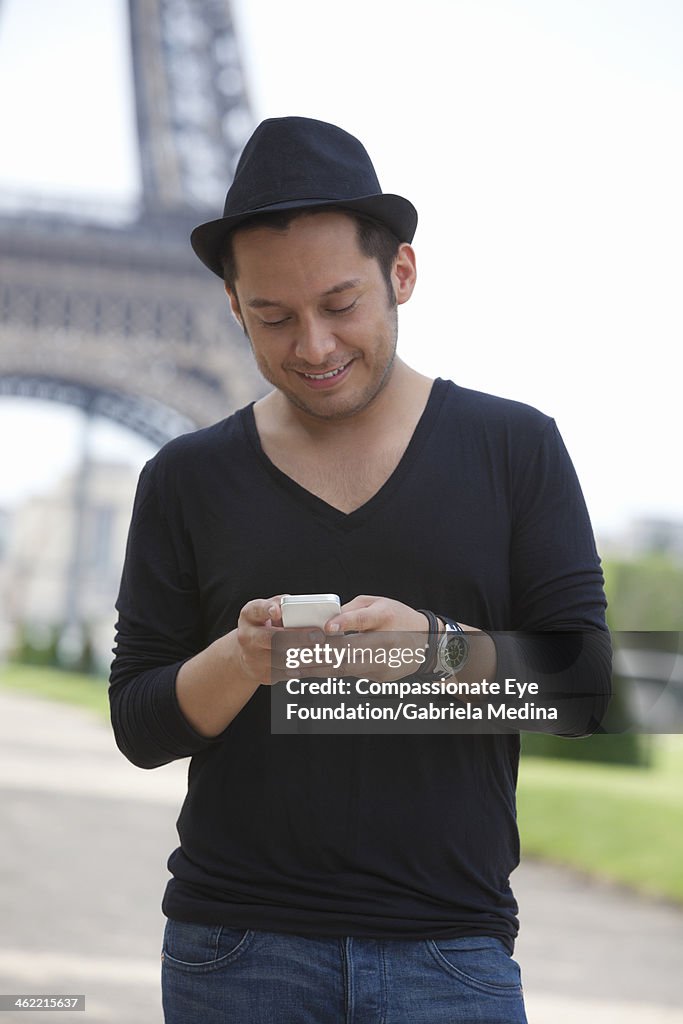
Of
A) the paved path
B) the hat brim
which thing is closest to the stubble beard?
the hat brim

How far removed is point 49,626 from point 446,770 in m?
32.8

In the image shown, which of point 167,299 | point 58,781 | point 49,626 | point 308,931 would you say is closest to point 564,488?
point 308,931

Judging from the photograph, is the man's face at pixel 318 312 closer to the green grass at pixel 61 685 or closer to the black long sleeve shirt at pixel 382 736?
the black long sleeve shirt at pixel 382 736

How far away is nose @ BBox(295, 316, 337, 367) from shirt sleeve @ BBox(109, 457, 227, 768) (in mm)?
305

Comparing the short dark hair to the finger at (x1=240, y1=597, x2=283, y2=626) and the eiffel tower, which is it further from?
the eiffel tower

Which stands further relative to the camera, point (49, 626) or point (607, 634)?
point (49, 626)

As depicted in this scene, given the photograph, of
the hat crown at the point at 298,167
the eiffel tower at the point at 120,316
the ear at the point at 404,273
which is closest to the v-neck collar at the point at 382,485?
the ear at the point at 404,273

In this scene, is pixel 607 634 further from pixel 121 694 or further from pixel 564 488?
pixel 121 694

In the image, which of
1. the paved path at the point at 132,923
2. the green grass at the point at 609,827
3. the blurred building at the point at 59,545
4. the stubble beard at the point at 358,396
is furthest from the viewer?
the blurred building at the point at 59,545

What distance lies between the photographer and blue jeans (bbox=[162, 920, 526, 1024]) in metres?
1.54

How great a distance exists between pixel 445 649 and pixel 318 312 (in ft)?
1.42

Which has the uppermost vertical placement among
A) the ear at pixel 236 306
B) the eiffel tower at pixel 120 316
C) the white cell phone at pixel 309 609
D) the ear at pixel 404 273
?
the eiffel tower at pixel 120 316

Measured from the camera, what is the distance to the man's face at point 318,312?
1606 mm

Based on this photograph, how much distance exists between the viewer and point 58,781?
35.9 ft
